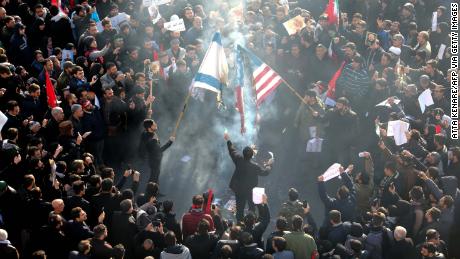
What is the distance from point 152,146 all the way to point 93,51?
3.17 metres

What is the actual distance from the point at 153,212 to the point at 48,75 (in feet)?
13.4

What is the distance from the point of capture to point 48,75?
1519 cm

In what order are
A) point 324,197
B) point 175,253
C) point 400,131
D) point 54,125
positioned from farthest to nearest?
point 400,131, point 54,125, point 324,197, point 175,253

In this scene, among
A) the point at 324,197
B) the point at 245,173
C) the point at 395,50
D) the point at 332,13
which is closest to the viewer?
the point at 324,197

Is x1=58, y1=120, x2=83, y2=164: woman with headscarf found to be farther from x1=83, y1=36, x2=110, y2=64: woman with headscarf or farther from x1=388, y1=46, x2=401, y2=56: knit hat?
x1=388, y1=46, x2=401, y2=56: knit hat

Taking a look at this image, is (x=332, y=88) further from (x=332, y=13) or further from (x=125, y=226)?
(x=125, y=226)

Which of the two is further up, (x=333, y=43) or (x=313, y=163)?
(x=333, y=43)

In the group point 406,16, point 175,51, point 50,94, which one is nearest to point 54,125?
point 50,94

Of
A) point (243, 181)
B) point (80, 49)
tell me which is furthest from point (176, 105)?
point (243, 181)

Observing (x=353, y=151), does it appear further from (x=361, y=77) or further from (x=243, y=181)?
(x=243, y=181)

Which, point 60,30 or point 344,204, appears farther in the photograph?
point 60,30

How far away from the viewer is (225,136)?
1525 centimetres

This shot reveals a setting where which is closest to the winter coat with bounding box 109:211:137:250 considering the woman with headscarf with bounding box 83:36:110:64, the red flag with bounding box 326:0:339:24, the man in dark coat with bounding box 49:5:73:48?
the woman with headscarf with bounding box 83:36:110:64

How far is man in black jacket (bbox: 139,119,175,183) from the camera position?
1535cm
